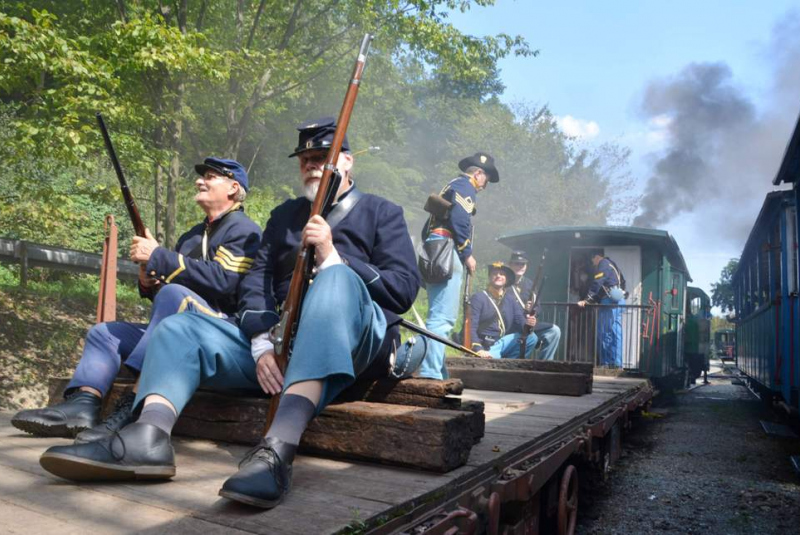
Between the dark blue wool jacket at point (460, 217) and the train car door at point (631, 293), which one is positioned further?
the train car door at point (631, 293)

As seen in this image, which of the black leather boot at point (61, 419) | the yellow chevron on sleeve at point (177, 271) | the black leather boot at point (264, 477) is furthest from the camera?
the yellow chevron on sleeve at point (177, 271)

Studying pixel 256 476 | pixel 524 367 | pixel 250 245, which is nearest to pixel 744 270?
pixel 524 367

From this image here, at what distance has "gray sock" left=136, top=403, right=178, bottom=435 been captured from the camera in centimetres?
222

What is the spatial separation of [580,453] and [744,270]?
452 inches

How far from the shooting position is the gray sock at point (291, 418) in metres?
2.17

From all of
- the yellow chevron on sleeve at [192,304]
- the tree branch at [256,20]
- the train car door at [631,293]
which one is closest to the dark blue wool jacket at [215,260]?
the yellow chevron on sleeve at [192,304]

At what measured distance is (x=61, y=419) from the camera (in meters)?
2.77

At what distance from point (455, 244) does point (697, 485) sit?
106 inches

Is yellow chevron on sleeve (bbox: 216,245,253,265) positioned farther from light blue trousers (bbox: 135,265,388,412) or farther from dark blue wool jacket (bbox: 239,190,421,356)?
light blue trousers (bbox: 135,265,388,412)

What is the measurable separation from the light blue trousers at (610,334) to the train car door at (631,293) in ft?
0.41

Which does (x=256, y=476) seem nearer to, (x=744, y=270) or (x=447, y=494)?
(x=447, y=494)

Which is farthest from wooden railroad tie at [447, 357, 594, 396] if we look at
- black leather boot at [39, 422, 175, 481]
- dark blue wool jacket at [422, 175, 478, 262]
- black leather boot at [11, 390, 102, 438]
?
black leather boot at [39, 422, 175, 481]

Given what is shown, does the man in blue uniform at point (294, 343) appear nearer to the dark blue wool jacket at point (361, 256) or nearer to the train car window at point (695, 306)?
the dark blue wool jacket at point (361, 256)

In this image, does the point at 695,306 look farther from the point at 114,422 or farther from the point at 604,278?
the point at 114,422
